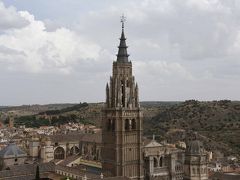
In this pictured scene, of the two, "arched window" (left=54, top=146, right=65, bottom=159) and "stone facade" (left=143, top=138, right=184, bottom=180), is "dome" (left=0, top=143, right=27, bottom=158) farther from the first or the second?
"stone facade" (left=143, top=138, right=184, bottom=180)

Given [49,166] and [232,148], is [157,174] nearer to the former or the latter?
[49,166]

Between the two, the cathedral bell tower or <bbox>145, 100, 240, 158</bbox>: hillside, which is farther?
<bbox>145, 100, 240, 158</bbox>: hillside

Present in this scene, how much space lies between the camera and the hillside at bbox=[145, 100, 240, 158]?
107 meters

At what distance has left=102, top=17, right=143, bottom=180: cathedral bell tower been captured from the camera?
49688 millimetres

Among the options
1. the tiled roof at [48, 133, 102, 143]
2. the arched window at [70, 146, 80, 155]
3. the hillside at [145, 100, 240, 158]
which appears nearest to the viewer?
the tiled roof at [48, 133, 102, 143]

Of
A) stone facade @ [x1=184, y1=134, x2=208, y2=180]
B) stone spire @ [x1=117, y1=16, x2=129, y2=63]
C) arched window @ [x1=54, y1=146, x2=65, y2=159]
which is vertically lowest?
arched window @ [x1=54, y1=146, x2=65, y2=159]

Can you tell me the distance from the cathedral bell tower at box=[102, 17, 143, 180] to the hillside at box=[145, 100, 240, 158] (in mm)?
54346

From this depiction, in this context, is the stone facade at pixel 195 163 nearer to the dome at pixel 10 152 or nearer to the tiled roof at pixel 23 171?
the tiled roof at pixel 23 171

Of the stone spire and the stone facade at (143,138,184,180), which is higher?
the stone spire

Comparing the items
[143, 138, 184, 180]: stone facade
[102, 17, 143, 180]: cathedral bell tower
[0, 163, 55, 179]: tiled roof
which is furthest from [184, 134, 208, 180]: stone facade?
[0, 163, 55, 179]: tiled roof

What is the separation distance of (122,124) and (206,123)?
3163 inches

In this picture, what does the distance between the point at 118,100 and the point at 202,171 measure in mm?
13302

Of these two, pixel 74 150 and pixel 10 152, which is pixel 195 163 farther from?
pixel 74 150

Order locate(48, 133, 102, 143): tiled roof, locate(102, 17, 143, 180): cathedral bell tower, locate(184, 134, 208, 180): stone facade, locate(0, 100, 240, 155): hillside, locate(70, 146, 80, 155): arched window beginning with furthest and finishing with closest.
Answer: locate(0, 100, 240, 155): hillside
locate(70, 146, 80, 155): arched window
locate(48, 133, 102, 143): tiled roof
locate(184, 134, 208, 180): stone facade
locate(102, 17, 143, 180): cathedral bell tower
